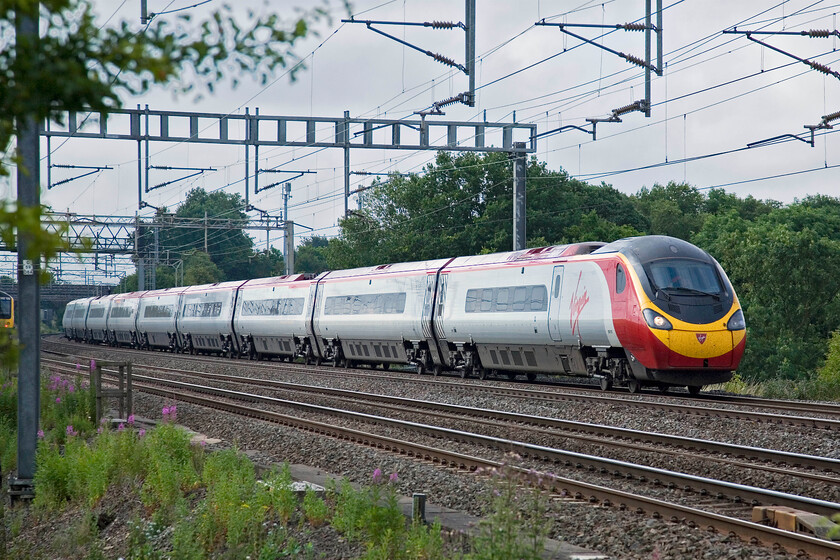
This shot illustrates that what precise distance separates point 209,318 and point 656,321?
1104 inches

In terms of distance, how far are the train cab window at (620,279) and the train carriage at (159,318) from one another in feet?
103

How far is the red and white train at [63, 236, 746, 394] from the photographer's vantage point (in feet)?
59.0

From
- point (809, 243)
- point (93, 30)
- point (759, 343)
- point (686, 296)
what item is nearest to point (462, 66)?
point (686, 296)

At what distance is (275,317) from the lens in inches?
1407

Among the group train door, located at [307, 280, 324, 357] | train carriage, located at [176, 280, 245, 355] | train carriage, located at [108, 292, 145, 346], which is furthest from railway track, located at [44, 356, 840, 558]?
train carriage, located at [108, 292, 145, 346]

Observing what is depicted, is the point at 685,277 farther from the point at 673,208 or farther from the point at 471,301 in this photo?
the point at 673,208

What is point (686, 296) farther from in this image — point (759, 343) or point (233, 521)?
point (759, 343)

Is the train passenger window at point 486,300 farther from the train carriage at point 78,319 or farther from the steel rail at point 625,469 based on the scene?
the train carriage at point 78,319

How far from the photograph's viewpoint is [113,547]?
8867mm

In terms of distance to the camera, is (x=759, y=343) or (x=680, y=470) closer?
(x=680, y=470)

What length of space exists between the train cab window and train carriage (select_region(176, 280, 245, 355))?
24011mm

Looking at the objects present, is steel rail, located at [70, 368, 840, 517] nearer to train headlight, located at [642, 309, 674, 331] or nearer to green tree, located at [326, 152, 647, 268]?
train headlight, located at [642, 309, 674, 331]

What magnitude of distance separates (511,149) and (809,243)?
34455 millimetres

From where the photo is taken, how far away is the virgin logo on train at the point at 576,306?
63.5 feet
